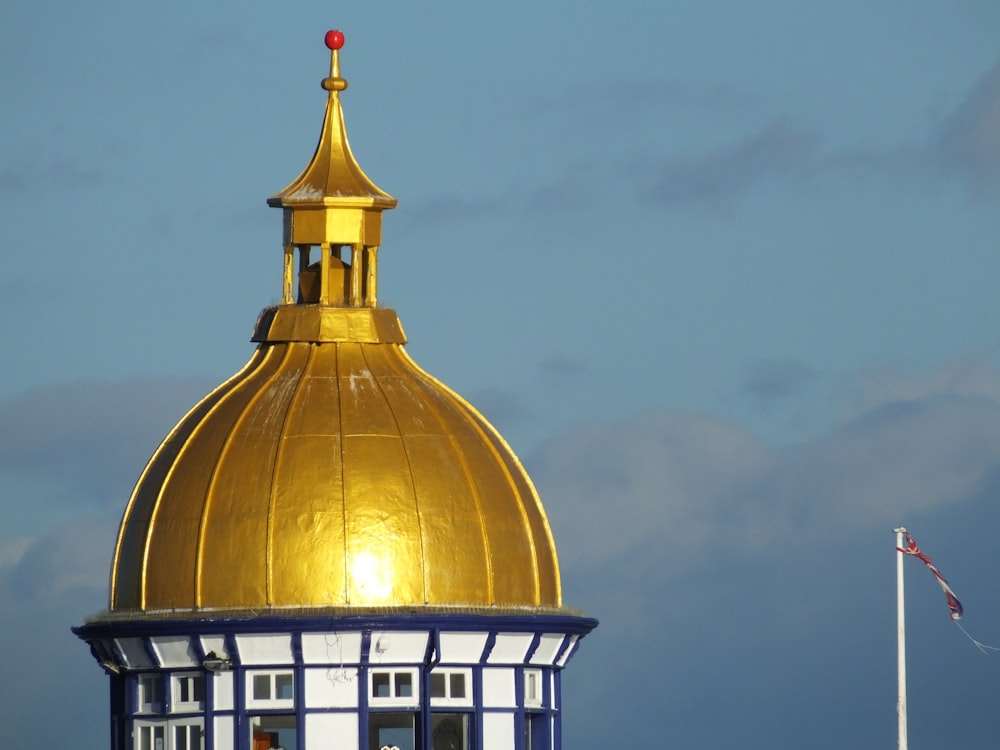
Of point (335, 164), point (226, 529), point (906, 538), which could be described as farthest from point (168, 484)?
point (906, 538)

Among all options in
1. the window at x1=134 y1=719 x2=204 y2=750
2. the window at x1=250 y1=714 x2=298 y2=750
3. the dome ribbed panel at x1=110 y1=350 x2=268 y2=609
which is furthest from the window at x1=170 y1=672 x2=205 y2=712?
the dome ribbed panel at x1=110 y1=350 x2=268 y2=609

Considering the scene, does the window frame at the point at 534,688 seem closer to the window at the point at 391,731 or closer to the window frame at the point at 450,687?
the window frame at the point at 450,687

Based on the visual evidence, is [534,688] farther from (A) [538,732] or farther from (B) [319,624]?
(B) [319,624]

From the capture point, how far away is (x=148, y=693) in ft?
256

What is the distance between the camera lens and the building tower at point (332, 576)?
76125mm

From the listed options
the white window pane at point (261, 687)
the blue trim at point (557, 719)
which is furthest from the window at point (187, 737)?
the blue trim at point (557, 719)

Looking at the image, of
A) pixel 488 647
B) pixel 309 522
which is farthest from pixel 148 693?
pixel 488 647

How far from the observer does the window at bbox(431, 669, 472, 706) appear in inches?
3027

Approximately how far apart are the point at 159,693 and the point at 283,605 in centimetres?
360

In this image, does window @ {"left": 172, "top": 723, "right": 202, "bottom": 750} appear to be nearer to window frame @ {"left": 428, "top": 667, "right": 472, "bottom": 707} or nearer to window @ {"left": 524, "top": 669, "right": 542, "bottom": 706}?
window frame @ {"left": 428, "top": 667, "right": 472, "bottom": 707}

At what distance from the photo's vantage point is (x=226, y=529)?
76562mm

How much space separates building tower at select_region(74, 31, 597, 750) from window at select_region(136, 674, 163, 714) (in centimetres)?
3

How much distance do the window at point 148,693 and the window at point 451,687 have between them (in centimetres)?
550

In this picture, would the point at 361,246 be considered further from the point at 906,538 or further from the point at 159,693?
the point at 906,538
